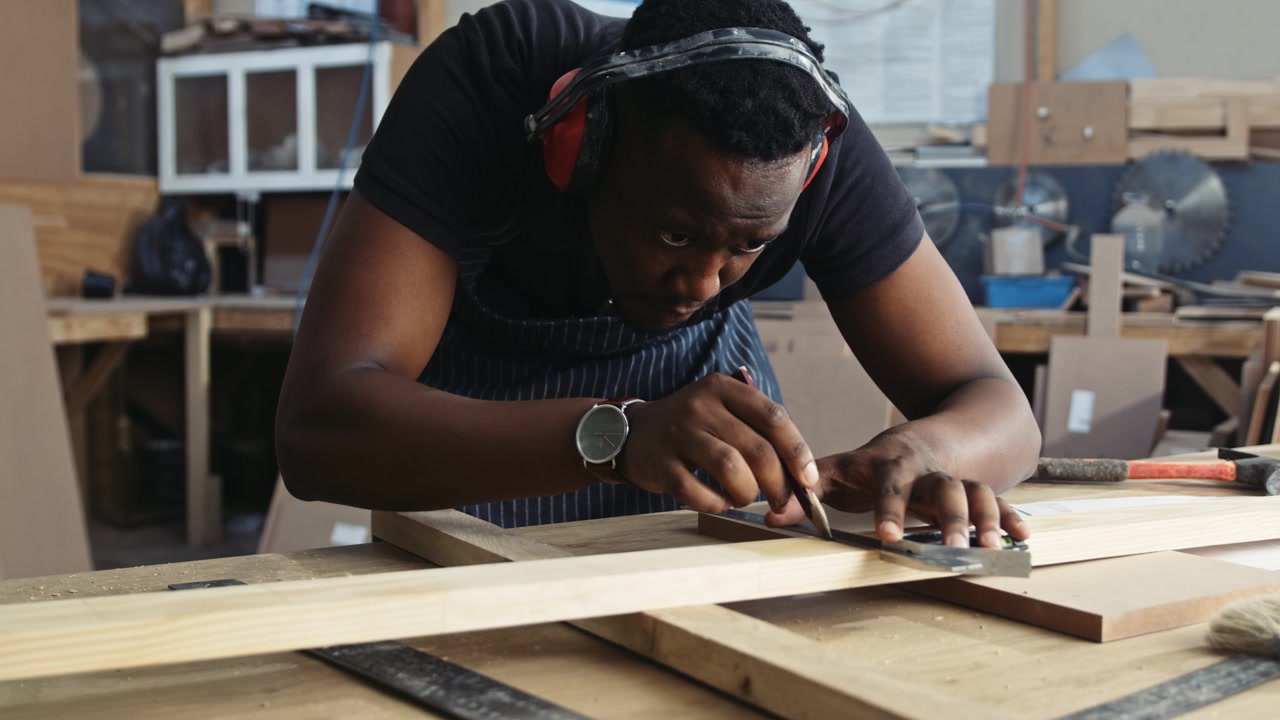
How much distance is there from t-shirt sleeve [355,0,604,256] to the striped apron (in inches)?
5.8

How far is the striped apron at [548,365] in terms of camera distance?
145cm

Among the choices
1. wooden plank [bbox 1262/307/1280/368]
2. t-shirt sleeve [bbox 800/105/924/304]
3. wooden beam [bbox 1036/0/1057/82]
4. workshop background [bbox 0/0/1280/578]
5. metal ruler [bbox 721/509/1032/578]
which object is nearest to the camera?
metal ruler [bbox 721/509/1032/578]

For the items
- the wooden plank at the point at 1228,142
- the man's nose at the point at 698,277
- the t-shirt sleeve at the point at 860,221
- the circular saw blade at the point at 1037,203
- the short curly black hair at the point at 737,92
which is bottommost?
the man's nose at the point at 698,277

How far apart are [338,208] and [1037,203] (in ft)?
9.51

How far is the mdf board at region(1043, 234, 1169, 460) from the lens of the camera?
3.45 meters

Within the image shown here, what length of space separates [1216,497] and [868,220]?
1.66 ft

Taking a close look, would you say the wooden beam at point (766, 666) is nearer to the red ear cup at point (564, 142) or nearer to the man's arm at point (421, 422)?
the man's arm at point (421, 422)

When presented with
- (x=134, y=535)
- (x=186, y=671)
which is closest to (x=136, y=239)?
(x=134, y=535)

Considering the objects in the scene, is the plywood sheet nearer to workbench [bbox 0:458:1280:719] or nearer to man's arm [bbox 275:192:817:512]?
workbench [bbox 0:458:1280:719]

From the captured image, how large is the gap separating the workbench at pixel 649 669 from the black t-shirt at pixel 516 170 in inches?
18.9

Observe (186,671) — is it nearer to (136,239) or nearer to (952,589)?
(952,589)

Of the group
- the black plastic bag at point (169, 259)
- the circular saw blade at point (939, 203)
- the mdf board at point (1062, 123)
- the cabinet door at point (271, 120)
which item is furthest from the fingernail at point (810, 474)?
the cabinet door at point (271, 120)

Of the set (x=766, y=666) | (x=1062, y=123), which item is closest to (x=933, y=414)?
(x=766, y=666)

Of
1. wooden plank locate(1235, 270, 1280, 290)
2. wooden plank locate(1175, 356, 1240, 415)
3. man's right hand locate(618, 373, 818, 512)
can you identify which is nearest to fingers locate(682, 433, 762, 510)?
man's right hand locate(618, 373, 818, 512)
